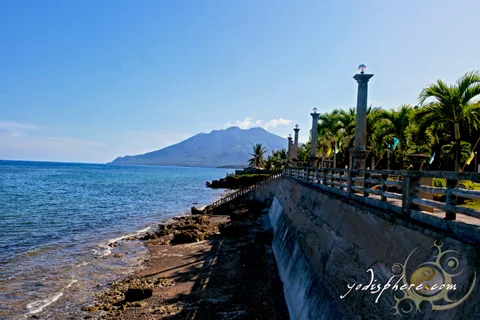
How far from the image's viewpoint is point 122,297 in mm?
14398

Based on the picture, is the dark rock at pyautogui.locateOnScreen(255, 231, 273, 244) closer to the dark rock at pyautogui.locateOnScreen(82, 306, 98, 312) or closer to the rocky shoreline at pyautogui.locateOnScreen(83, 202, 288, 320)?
the rocky shoreline at pyautogui.locateOnScreen(83, 202, 288, 320)

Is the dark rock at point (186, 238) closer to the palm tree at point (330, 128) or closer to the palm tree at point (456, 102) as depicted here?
the palm tree at point (330, 128)

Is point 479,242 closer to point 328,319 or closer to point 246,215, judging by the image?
point 328,319

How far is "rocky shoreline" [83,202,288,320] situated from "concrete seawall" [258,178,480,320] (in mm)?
1734

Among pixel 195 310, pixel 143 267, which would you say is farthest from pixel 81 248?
pixel 195 310

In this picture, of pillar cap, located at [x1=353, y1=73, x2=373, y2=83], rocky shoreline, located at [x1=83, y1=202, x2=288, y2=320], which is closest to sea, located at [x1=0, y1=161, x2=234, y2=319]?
rocky shoreline, located at [x1=83, y1=202, x2=288, y2=320]

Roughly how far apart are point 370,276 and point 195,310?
8029 mm

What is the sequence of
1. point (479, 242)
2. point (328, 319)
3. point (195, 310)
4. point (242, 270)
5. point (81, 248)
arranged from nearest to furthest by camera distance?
point (479, 242), point (328, 319), point (195, 310), point (242, 270), point (81, 248)

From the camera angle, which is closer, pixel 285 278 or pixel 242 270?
pixel 285 278

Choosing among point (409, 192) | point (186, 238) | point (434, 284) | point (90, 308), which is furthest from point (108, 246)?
point (434, 284)

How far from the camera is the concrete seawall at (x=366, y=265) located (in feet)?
15.6

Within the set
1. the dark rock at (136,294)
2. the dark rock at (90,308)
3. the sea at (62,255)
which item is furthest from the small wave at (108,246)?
the dark rock at (90,308)

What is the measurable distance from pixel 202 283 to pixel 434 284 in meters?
12.4

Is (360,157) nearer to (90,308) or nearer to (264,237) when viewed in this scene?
(90,308)
